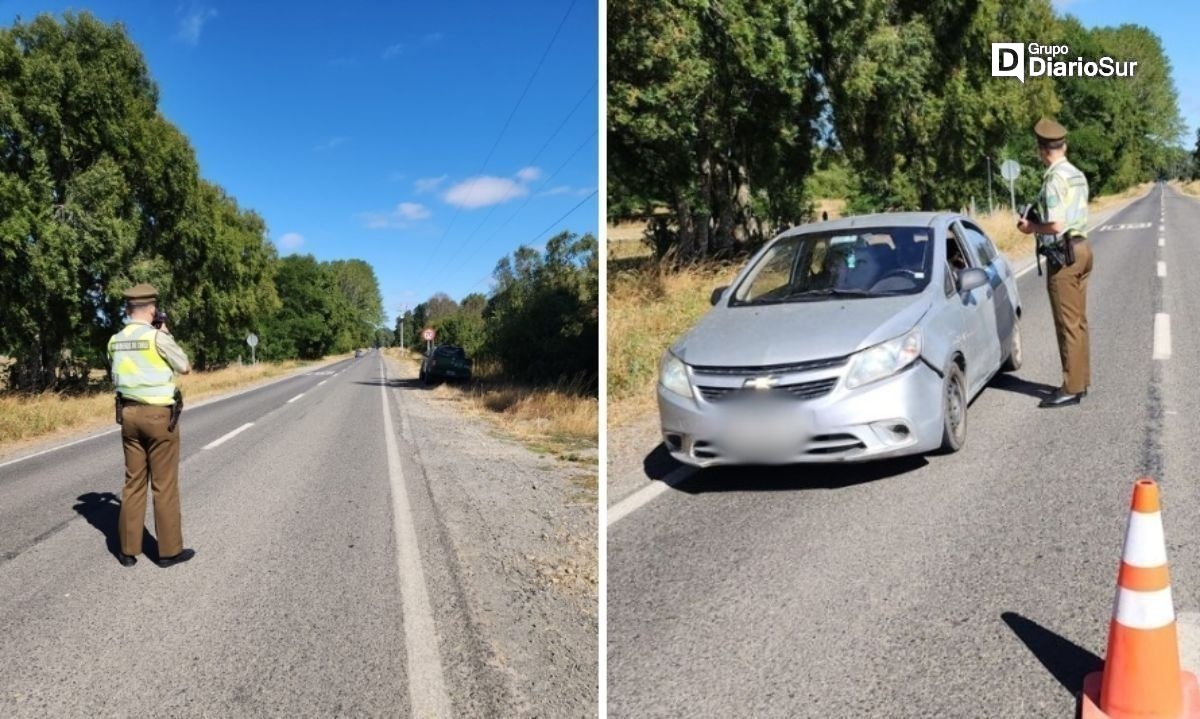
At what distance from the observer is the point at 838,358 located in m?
5.17

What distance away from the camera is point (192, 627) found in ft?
14.6

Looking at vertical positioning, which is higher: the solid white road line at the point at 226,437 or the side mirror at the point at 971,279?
the side mirror at the point at 971,279

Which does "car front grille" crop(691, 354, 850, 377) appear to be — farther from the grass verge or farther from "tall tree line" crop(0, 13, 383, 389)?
"tall tree line" crop(0, 13, 383, 389)

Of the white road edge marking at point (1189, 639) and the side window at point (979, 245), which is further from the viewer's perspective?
the side window at point (979, 245)

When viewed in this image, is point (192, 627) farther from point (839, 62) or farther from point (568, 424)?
point (839, 62)

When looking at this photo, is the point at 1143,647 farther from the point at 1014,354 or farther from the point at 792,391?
the point at 1014,354

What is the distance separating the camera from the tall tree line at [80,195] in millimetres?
25531

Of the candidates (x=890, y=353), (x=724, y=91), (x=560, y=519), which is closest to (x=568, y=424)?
(x=724, y=91)

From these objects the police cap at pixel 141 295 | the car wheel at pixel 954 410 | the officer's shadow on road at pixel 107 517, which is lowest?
the officer's shadow on road at pixel 107 517

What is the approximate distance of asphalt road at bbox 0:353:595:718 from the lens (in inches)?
139

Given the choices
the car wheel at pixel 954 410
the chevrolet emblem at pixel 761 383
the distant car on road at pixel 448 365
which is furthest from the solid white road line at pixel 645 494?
the distant car on road at pixel 448 365

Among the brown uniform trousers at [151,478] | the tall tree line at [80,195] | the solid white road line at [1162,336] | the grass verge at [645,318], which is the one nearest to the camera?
the brown uniform trousers at [151,478]

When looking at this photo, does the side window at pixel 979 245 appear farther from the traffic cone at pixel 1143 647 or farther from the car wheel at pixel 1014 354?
the traffic cone at pixel 1143 647

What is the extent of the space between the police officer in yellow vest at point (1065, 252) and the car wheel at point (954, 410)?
1.44 meters
